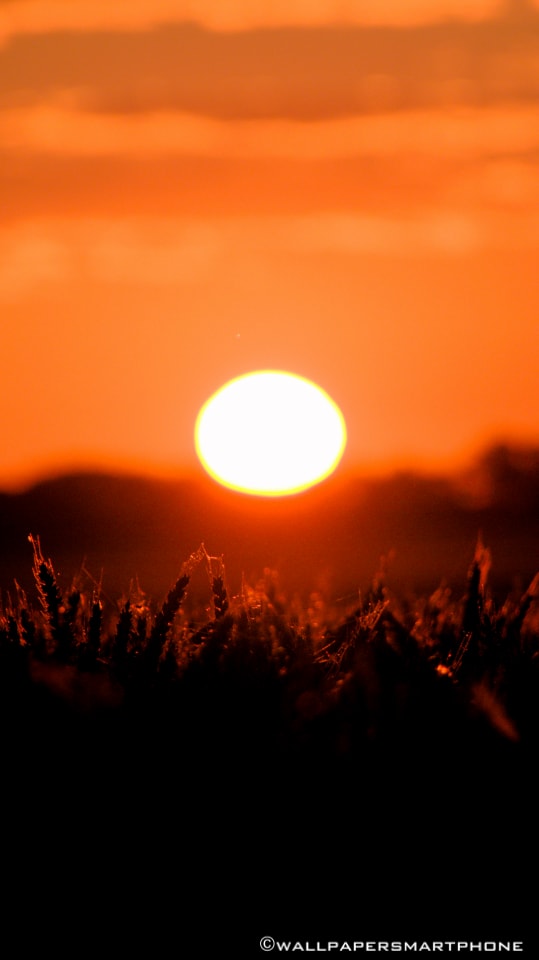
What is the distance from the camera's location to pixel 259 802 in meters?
3.31

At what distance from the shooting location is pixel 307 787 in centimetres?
334

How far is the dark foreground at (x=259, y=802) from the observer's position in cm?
317

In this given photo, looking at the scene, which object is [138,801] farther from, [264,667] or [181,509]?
[181,509]

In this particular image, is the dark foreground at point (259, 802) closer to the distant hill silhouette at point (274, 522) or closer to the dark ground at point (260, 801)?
the dark ground at point (260, 801)

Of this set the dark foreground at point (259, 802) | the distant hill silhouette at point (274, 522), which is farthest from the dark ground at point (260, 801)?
the distant hill silhouette at point (274, 522)

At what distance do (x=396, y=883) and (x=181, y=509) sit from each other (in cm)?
1415

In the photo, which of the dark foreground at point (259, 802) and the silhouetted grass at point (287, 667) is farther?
the silhouetted grass at point (287, 667)

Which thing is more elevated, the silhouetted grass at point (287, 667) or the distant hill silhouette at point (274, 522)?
the distant hill silhouette at point (274, 522)

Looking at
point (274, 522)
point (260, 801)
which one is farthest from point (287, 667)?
point (274, 522)

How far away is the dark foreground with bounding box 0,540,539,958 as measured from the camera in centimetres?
317

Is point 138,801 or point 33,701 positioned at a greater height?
point 33,701

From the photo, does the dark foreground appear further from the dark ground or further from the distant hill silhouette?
Result: the distant hill silhouette

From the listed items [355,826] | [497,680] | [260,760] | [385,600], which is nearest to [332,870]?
[355,826]

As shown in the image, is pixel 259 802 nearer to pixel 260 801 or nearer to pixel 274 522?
pixel 260 801
